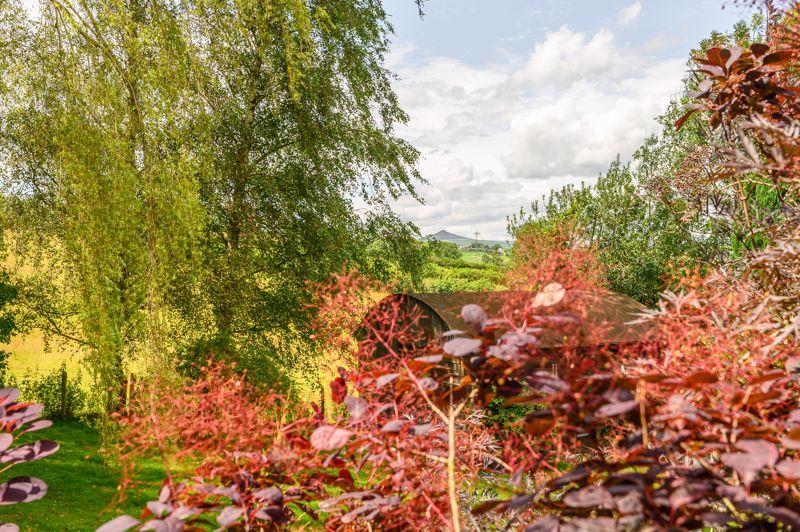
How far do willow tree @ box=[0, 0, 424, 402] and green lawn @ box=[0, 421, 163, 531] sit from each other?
71.6 inches

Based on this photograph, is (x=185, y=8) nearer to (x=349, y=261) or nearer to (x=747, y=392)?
(x=349, y=261)

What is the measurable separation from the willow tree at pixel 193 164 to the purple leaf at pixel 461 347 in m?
5.25

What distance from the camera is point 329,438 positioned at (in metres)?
1.31

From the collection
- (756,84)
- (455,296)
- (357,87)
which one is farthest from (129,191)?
(455,296)

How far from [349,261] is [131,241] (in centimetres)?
519

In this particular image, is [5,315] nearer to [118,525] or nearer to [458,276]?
[118,525]

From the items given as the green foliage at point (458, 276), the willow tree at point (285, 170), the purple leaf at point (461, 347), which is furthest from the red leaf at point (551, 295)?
the green foliage at point (458, 276)

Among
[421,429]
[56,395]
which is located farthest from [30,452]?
[56,395]

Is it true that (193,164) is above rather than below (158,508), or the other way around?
above

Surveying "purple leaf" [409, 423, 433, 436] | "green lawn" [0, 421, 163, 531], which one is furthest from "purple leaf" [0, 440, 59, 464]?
"green lawn" [0, 421, 163, 531]

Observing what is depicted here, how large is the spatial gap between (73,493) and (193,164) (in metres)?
5.32

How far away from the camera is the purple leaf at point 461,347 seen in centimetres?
113

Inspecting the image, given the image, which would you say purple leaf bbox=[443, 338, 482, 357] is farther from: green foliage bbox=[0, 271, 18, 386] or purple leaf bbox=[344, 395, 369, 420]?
green foliage bbox=[0, 271, 18, 386]

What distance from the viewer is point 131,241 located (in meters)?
5.86
